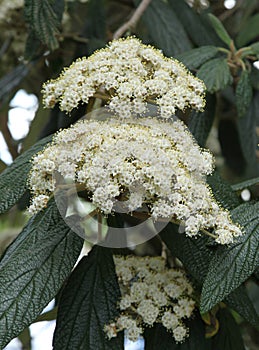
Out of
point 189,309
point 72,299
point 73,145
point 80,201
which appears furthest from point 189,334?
point 73,145

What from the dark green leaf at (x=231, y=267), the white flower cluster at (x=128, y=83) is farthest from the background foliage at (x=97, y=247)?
the white flower cluster at (x=128, y=83)

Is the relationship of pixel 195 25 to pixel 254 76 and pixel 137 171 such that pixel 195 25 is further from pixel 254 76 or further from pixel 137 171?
pixel 137 171

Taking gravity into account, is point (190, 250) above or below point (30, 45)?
below

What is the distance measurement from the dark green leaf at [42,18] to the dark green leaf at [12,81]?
40cm

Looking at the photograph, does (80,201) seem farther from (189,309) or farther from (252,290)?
(252,290)

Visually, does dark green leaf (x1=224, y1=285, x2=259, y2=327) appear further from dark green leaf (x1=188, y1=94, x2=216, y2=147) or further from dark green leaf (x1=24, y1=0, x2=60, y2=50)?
dark green leaf (x1=24, y1=0, x2=60, y2=50)

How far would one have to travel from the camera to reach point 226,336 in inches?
58.2

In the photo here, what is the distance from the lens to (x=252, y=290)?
85.3 inches

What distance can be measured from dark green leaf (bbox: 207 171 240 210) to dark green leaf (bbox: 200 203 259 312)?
181 mm

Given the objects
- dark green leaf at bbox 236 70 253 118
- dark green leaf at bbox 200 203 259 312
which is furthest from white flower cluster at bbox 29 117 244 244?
dark green leaf at bbox 236 70 253 118

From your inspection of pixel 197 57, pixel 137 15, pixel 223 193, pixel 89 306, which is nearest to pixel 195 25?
pixel 137 15

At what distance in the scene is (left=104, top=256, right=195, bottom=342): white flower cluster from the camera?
1.33m

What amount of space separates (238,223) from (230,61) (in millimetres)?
645

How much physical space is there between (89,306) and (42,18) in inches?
29.0
